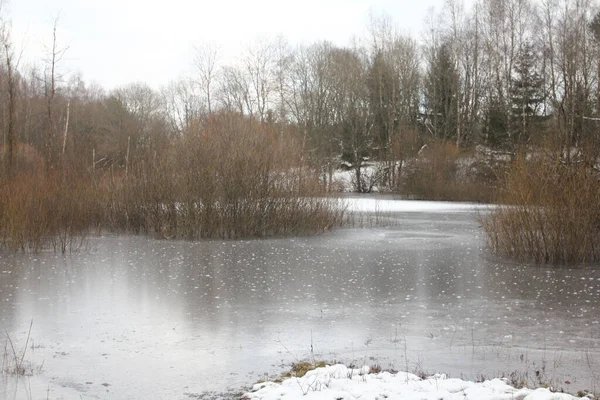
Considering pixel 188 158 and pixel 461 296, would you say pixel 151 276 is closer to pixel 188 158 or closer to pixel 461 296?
pixel 461 296

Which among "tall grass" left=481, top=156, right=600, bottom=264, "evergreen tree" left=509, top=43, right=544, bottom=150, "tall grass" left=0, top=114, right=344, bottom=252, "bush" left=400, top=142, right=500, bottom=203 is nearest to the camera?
"tall grass" left=481, top=156, right=600, bottom=264

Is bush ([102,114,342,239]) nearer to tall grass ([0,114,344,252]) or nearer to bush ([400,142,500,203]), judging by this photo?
tall grass ([0,114,344,252])

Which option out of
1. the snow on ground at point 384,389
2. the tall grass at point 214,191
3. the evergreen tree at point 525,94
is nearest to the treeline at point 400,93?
the evergreen tree at point 525,94

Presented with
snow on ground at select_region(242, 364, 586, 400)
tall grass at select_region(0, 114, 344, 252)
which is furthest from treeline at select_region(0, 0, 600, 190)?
snow on ground at select_region(242, 364, 586, 400)

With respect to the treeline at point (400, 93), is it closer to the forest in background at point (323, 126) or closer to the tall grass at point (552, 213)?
the forest in background at point (323, 126)

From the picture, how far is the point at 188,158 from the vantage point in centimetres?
1966

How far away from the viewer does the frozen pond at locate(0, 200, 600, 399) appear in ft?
20.7

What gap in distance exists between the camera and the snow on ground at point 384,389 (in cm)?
497

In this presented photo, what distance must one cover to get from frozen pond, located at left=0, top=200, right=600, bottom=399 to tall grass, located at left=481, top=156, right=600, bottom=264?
2.45 feet

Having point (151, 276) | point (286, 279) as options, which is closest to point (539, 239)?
point (286, 279)

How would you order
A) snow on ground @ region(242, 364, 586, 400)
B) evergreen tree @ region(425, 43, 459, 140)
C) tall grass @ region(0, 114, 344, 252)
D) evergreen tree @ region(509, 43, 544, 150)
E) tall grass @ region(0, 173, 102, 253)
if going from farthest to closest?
1. evergreen tree @ region(425, 43, 459, 140)
2. evergreen tree @ region(509, 43, 544, 150)
3. tall grass @ region(0, 114, 344, 252)
4. tall grass @ region(0, 173, 102, 253)
5. snow on ground @ region(242, 364, 586, 400)

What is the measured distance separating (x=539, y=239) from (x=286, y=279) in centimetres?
575

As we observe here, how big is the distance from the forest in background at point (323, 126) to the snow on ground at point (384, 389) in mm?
9396

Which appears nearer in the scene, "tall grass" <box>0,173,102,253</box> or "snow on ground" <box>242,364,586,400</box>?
"snow on ground" <box>242,364,586,400</box>
